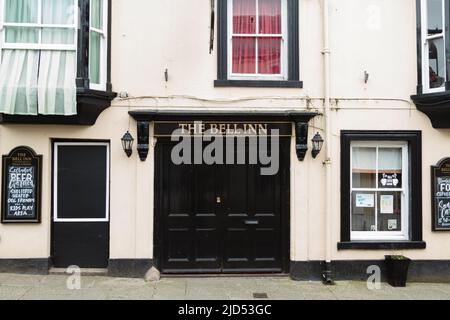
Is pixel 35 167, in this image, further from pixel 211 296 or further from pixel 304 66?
pixel 304 66

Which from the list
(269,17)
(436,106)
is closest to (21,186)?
(269,17)

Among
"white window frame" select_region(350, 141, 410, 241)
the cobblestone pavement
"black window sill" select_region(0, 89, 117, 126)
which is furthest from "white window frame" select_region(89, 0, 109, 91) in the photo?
"white window frame" select_region(350, 141, 410, 241)

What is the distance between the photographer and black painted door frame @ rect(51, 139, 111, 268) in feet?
28.1

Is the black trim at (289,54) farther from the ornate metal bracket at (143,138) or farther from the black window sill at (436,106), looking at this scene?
the black window sill at (436,106)

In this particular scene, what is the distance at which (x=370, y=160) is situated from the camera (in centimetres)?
895

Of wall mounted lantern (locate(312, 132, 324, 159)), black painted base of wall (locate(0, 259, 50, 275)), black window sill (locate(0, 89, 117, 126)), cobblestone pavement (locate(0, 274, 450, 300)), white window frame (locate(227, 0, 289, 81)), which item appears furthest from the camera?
white window frame (locate(227, 0, 289, 81))

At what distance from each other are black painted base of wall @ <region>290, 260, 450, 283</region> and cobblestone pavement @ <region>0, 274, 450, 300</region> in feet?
0.49

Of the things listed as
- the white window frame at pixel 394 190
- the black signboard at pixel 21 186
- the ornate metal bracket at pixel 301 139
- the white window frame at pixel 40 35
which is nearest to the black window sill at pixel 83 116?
the black signboard at pixel 21 186

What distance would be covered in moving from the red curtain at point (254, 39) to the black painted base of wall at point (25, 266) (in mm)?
4916

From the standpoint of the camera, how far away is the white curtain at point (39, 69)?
787 cm

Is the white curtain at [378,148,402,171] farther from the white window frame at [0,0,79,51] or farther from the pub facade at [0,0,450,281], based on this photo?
the white window frame at [0,0,79,51]

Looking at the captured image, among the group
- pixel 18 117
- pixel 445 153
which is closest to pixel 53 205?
pixel 18 117

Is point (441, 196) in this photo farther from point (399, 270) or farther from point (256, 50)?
point (256, 50)

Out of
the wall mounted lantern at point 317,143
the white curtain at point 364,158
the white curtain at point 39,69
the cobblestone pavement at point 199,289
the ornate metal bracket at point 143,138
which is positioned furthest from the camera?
the white curtain at point 364,158
